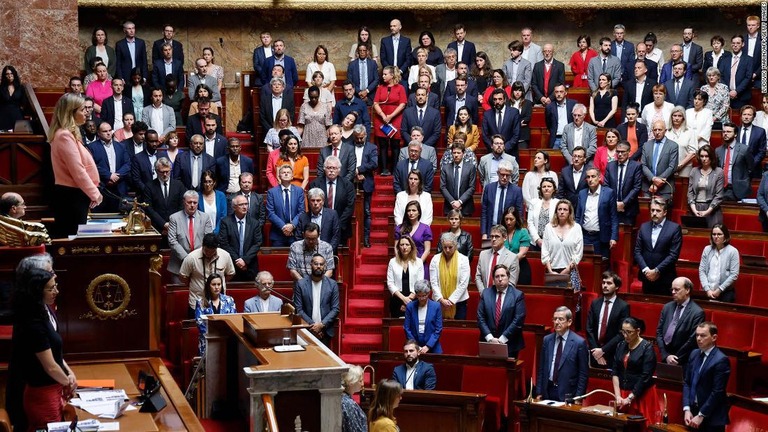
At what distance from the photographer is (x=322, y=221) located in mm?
7648

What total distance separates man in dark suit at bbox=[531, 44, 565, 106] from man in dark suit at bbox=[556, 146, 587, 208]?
70.6 inches

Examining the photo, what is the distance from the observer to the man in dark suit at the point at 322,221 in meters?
7.61

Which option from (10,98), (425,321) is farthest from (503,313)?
(10,98)

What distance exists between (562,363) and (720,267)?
4.50 feet

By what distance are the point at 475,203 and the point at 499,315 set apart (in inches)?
60.4

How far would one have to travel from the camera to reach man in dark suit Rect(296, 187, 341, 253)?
7613 millimetres

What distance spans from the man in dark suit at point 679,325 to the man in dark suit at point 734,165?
6.36 ft

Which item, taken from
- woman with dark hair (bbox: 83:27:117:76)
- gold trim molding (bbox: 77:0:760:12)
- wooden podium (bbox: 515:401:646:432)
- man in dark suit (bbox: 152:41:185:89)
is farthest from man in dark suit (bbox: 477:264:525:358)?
gold trim molding (bbox: 77:0:760:12)

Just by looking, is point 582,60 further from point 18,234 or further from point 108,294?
point 18,234

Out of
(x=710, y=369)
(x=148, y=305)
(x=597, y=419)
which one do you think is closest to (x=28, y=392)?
(x=148, y=305)

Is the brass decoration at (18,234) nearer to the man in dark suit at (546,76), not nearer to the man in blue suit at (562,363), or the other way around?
the man in blue suit at (562,363)

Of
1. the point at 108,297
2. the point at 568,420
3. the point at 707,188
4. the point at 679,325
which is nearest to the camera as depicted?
the point at 108,297

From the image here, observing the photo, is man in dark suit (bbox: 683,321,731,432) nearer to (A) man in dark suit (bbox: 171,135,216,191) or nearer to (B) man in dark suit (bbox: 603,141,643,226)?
(B) man in dark suit (bbox: 603,141,643,226)

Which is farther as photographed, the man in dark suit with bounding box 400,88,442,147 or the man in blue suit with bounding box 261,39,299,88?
the man in blue suit with bounding box 261,39,299,88
